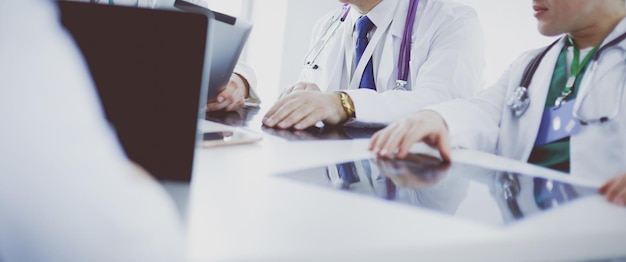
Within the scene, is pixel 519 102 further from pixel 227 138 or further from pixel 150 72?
pixel 150 72

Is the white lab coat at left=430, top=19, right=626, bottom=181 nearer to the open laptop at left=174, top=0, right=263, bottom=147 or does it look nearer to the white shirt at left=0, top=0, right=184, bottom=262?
the open laptop at left=174, top=0, right=263, bottom=147

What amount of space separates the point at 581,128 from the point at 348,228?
679 millimetres

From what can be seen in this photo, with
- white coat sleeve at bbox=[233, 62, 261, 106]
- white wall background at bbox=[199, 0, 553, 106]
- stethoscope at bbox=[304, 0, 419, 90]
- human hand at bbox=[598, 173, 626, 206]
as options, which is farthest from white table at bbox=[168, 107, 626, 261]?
white wall background at bbox=[199, 0, 553, 106]

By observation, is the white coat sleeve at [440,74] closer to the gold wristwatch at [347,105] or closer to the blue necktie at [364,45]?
the gold wristwatch at [347,105]

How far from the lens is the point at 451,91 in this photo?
1.10 metres

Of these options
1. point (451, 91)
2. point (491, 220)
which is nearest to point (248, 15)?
point (451, 91)

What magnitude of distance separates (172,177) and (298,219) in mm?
79

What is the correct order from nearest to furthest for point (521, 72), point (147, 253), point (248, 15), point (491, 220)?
point (147, 253), point (491, 220), point (521, 72), point (248, 15)

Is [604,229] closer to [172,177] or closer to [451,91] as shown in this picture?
[172,177]

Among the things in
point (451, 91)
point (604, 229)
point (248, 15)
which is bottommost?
point (248, 15)

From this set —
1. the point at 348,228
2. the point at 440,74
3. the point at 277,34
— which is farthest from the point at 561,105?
the point at 277,34

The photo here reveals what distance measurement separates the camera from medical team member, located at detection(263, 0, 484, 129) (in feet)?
3.51

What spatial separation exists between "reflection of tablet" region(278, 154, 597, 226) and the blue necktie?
713 mm

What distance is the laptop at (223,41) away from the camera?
75 centimetres
